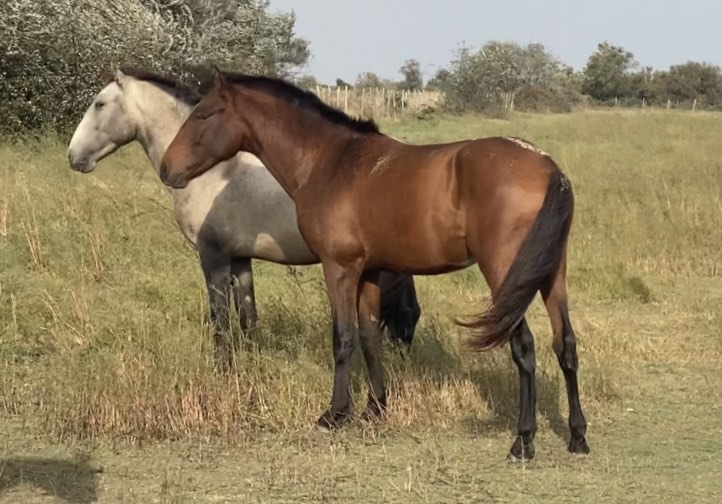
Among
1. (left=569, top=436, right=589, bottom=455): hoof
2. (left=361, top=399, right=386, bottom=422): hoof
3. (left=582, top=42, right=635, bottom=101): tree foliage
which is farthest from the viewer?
(left=582, top=42, right=635, bottom=101): tree foliage

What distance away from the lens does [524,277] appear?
16.4ft

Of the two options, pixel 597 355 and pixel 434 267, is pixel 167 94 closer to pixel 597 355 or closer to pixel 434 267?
pixel 434 267

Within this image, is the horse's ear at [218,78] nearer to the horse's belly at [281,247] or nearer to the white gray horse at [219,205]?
the white gray horse at [219,205]

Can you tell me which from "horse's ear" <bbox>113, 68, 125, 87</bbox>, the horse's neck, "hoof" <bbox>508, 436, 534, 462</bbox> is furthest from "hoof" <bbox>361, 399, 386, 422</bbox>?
"horse's ear" <bbox>113, 68, 125, 87</bbox>

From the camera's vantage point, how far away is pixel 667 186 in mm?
14125

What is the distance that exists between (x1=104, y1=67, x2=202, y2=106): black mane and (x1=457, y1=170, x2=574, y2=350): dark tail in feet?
9.51

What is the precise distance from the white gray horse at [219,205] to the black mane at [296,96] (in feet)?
2.61

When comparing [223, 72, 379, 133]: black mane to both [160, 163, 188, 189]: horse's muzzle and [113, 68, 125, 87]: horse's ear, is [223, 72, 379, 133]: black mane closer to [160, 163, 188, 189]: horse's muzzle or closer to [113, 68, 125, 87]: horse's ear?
[160, 163, 188, 189]: horse's muzzle

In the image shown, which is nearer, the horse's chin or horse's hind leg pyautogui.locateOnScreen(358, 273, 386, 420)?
horse's hind leg pyautogui.locateOnScreen(358, 273, 386, 420)

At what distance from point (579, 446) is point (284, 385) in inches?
70.8

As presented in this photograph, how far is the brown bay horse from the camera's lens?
5.10 metres

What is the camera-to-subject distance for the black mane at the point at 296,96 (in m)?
6.25

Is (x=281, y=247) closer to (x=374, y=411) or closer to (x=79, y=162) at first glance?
(x=374, y=411)

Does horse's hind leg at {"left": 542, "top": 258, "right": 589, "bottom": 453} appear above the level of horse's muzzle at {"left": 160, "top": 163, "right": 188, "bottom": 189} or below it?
below
